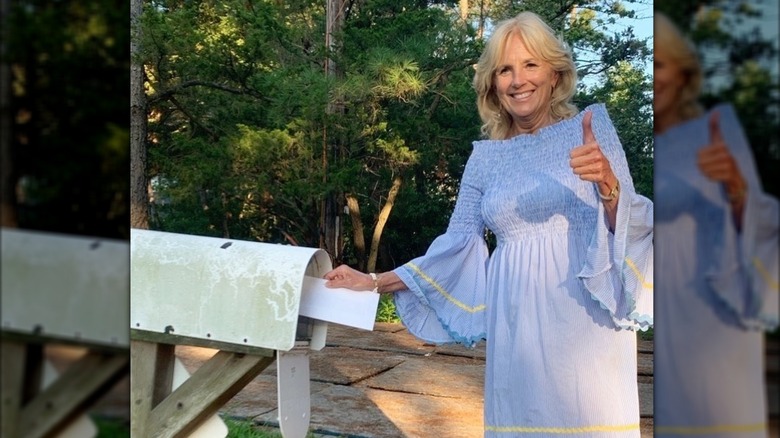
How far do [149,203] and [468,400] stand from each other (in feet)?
3.82

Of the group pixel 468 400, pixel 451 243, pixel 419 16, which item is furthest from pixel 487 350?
pixel 419 16

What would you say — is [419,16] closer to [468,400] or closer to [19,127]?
[468,400]

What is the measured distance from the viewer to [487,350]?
1987mm

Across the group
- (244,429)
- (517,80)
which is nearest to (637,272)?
(517,80)

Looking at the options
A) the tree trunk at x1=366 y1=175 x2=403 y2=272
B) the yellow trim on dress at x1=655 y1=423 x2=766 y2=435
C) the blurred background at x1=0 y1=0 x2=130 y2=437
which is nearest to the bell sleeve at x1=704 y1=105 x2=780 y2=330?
the yellow trim on dress at x1=655 y1=423 x2=766 y2=435

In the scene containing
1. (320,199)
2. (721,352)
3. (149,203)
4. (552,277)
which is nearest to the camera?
(721,352)

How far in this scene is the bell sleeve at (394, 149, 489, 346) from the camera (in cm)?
198

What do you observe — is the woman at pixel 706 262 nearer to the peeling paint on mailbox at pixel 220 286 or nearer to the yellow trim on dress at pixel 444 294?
the yellow trim on dress at pixel 444 294

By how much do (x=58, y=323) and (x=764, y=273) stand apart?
93cm

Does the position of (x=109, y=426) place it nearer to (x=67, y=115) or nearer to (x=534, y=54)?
(x=67, y=115)

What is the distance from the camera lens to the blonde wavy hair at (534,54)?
184 centimetres

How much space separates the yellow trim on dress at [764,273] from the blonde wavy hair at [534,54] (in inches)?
42.9

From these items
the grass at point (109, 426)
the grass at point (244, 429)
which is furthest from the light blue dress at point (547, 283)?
the grass at point (109, 426)

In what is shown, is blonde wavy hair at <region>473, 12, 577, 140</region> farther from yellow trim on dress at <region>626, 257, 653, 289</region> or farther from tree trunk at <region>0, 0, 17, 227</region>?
tree trunk at <region>0, 0, 17, 227</region>
